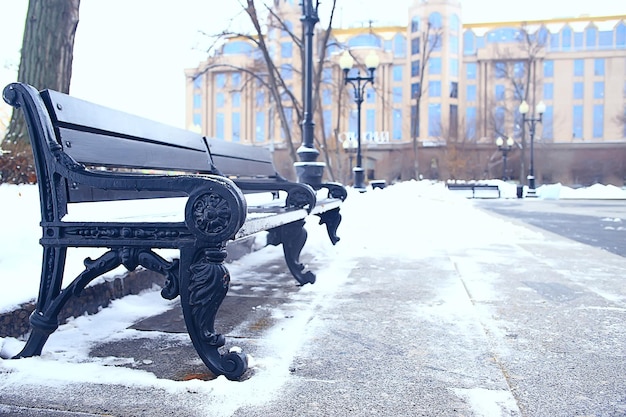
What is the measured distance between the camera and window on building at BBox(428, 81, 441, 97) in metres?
56.6

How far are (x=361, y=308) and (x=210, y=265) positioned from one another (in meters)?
1.56

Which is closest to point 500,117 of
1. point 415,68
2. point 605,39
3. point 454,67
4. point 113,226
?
point 454,67

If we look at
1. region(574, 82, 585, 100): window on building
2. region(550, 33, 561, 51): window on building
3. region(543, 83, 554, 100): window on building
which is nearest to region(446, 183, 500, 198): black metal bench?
region(543, 83, 554, 100): window on building

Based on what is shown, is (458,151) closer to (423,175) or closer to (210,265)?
(423,175)

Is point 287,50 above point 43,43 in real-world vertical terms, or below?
above

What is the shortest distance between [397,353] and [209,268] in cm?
98

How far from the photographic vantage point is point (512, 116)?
2063 inches

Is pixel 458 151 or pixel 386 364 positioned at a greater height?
pixel 458 151

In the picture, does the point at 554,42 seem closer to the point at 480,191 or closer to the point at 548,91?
the point at 548,91

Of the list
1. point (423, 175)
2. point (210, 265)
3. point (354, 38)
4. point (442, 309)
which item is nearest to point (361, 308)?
point (442, 309)

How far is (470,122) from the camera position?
56875 mm

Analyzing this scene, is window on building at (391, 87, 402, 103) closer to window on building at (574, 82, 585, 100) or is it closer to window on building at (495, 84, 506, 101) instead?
window on building at (495, 84, 506, 101)

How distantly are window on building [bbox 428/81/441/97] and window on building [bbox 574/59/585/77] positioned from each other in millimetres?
13667

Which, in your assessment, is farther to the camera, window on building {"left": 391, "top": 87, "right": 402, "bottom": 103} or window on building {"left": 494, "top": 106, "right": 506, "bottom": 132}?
window on building {"left": 391, "top": 87, "right": 402, "bottom": 103}
